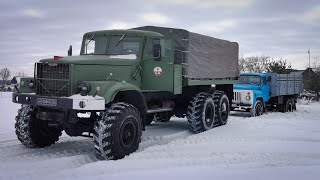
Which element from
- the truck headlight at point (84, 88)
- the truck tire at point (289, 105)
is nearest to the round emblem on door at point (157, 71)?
the truck headlight at point (84, 88)

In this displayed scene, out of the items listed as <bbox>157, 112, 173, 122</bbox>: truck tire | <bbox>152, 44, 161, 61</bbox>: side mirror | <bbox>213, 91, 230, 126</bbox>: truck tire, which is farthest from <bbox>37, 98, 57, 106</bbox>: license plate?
<bbox>213, 91, 230, 126</bbox>: truck tire

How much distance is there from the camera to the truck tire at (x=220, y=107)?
460 inches

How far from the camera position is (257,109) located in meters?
16.2

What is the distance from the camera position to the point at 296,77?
20688 mm

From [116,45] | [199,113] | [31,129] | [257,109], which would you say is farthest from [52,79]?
[257,109]

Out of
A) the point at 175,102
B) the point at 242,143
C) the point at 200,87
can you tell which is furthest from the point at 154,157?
the point at 200,87

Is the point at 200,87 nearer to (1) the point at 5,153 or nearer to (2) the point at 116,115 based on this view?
(2) the point at 116,115

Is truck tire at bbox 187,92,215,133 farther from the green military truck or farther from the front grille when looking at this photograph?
the front grille

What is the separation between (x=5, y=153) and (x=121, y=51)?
342 cm

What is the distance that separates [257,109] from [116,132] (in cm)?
1089

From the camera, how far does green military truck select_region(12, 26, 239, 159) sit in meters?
6.73

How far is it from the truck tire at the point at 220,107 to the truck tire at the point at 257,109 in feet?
12.7

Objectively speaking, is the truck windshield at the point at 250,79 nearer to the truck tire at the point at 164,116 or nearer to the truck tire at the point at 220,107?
the truck tire at the point at 220,107

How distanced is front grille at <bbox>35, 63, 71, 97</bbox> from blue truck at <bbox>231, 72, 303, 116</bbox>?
1049 cm
